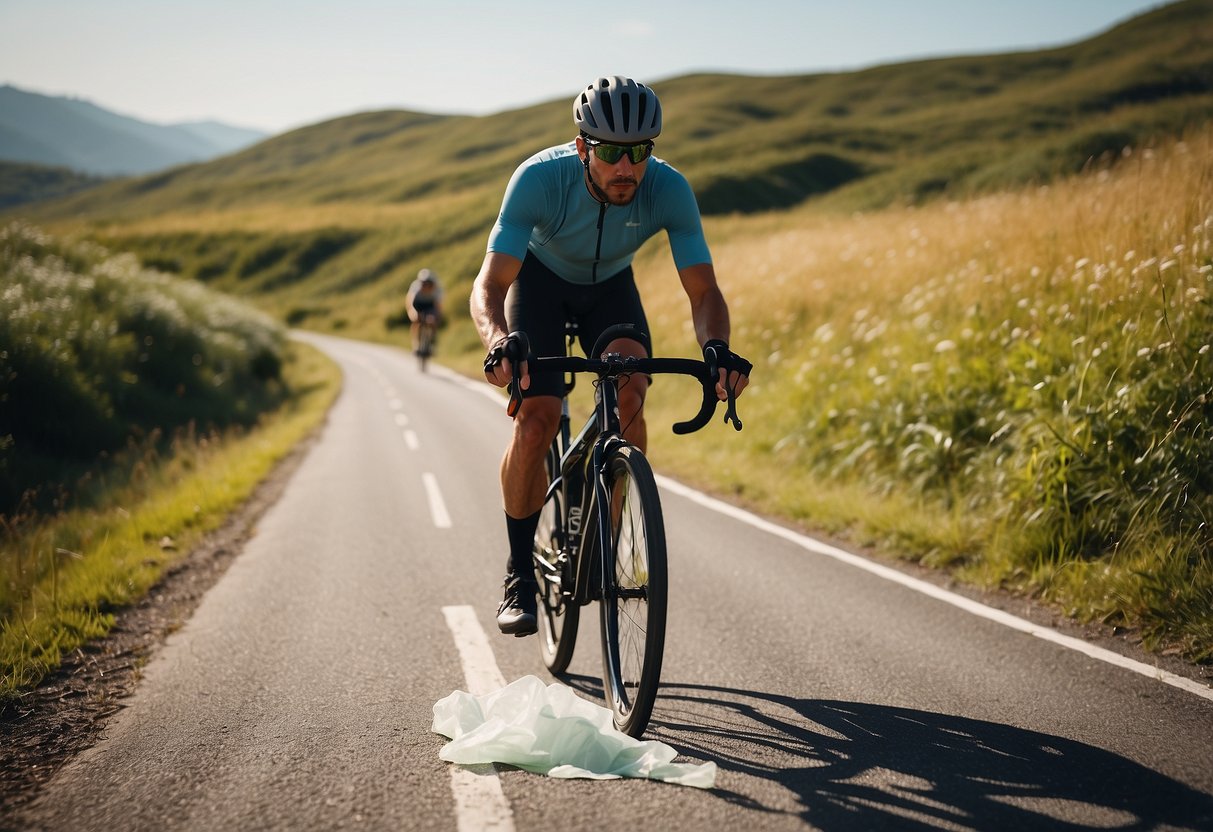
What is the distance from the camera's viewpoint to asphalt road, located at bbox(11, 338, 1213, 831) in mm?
2582

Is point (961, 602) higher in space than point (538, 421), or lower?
lower

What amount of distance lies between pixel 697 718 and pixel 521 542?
3.67 ft

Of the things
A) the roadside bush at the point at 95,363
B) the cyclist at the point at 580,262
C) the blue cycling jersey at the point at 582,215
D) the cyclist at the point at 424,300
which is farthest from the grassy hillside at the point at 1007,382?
the roadside bush at the point at 95,363

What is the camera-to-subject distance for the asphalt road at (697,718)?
2.58 m

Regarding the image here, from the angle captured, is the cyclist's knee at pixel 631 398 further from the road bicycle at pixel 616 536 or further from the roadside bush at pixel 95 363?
the roadside bush at pixel 95 363

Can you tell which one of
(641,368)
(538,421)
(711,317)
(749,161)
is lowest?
(538,421)

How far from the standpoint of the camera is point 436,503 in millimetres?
8047

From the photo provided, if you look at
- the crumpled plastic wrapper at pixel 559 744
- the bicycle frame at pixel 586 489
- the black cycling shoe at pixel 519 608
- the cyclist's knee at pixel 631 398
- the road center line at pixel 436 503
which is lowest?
the road center line at pixel 436 503

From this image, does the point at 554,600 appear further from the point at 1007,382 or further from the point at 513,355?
the point at 1007,382

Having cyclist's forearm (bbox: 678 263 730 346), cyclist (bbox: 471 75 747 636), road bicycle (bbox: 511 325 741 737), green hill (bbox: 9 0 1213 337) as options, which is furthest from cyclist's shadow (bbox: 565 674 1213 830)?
green hill (bbox: 9 0 1213 337)

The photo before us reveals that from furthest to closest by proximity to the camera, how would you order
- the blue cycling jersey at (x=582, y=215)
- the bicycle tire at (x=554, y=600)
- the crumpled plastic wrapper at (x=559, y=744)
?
the bicycle tire at (x=554, y=600) → the blue cycling jersey at (x=582, y=215) → the crumpled plastic wrapper at (x=559, y=744)

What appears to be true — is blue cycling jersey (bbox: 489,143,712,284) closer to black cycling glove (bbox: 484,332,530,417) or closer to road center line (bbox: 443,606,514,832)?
black cycling glove (bbox: 484,332,530,417)

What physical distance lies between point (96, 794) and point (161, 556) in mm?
3765

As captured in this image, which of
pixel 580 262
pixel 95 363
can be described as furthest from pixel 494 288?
pixel 95 363
